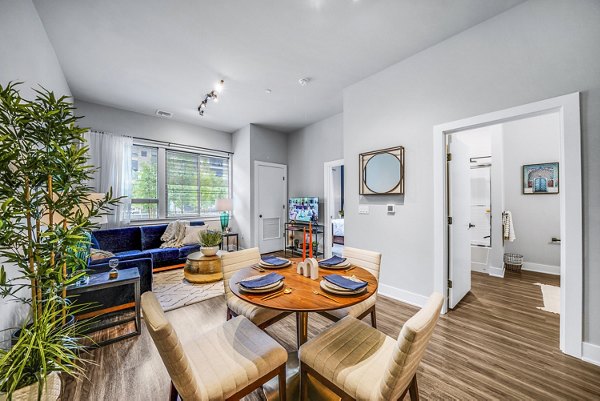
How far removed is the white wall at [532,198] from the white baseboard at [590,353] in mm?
2722

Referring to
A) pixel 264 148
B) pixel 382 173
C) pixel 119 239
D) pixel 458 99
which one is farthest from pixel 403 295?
pixel 119 239

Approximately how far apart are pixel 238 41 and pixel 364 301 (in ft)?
9.55

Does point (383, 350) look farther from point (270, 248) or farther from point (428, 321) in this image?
point (270, 248)

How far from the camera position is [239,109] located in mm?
4316

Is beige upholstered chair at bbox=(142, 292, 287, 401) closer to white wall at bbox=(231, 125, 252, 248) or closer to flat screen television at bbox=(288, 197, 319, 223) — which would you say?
flat screen television at bbox=(288, 197, 319, 223)

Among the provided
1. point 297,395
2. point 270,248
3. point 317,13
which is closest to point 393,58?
point 317,13

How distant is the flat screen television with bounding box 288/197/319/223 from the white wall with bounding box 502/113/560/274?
11.7 feet

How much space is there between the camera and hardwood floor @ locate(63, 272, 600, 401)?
1.50 m

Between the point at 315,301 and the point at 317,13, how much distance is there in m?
2.49

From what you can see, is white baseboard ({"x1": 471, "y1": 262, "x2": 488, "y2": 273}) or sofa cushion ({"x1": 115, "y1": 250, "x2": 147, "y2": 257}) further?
white baseboard ({"x1": 471, "y1": 262, "x2": 488, "y2": 273})

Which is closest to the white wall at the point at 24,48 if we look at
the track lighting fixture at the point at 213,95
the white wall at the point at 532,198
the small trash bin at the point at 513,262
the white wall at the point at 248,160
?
the track lighting fixture at the point at 213,95

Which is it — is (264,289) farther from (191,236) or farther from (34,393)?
(191,236)

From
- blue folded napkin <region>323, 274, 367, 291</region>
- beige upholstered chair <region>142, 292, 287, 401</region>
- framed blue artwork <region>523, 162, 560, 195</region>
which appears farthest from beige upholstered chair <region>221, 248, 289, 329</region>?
framed blue artwork <region>523, 162, 560, 195</region>

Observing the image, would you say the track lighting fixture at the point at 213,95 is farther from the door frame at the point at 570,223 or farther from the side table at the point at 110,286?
the door frame at the point at 570,223
